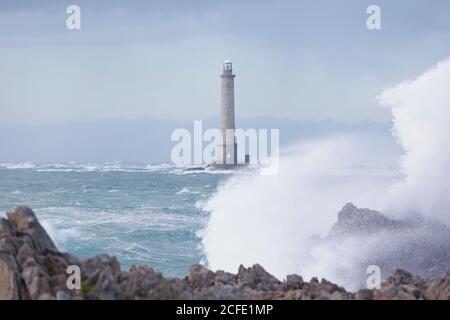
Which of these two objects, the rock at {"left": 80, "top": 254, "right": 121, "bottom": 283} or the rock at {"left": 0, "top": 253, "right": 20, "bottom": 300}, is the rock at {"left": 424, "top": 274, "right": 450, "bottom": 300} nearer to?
the rock at {"left": 80, "top": 254, "right": 121, "bottom": 283}

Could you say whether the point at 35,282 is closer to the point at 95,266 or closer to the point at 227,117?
the point at 95,266

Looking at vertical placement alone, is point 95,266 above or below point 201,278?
above

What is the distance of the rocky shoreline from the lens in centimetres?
833

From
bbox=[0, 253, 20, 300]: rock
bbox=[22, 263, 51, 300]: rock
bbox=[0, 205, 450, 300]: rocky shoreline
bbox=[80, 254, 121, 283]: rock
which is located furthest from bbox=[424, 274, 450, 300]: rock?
bbox=[0, 253, 20, 300]: rock

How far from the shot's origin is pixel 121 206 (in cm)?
3338

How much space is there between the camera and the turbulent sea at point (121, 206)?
70.7 feet

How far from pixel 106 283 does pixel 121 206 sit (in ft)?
82.1

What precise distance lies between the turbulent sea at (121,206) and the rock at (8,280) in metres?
Answer: 10.2

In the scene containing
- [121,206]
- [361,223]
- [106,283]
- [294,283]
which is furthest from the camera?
[121,206]

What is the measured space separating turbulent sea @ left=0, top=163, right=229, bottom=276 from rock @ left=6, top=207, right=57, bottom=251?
367 inches

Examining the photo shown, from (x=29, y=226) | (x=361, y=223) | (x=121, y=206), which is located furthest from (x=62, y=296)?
(x=121, y=206)

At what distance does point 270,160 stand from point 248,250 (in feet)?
62.5

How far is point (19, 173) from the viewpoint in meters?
49.7
